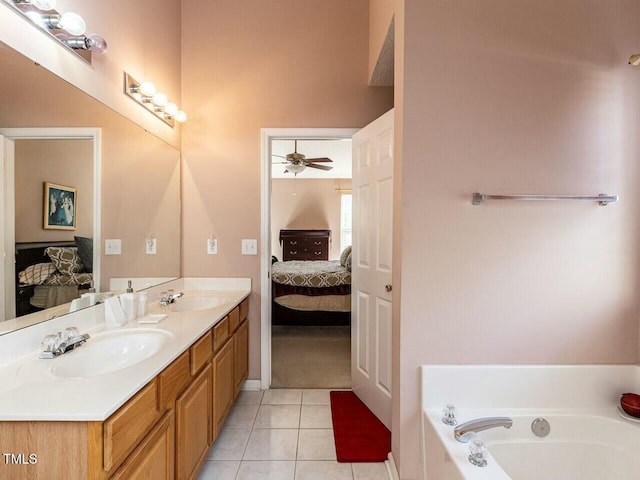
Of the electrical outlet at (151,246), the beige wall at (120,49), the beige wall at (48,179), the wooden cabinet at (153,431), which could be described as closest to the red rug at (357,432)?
the wooden cabinet at (153,431)

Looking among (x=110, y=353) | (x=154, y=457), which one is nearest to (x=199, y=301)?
(x=110, y=353)

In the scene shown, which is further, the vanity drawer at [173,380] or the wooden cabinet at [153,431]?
the vanity drawer at [173,380]

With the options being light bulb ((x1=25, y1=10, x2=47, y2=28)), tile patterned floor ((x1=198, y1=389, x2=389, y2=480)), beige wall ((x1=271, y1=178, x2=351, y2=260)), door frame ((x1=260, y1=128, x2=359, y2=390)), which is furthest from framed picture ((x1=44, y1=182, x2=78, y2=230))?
beige wall ((x1=271, y1=178, x2=351, y2=260))

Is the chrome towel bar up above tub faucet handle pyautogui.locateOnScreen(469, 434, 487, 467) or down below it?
above

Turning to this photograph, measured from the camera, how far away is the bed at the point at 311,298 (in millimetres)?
3688

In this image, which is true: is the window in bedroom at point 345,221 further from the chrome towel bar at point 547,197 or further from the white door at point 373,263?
Answer: the chrome towel bar at point 547,197

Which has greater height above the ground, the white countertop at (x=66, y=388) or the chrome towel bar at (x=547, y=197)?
the chrome towel bar at (x=547, y=197)

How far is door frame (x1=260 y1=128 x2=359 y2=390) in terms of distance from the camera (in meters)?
2.48

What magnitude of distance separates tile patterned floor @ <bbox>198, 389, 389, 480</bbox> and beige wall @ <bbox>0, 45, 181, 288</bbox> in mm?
1154

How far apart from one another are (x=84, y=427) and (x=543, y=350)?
5.98 ft

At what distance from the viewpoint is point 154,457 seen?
1083 mm

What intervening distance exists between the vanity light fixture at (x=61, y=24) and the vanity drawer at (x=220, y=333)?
146cm

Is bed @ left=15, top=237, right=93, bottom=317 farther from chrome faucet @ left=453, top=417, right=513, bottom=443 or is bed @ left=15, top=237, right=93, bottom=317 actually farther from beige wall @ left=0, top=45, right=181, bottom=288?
chrome faucet @ left=453, top=417, right=513, bottom=443

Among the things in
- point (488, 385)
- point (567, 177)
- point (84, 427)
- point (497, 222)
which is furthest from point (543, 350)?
point (84, 427)
